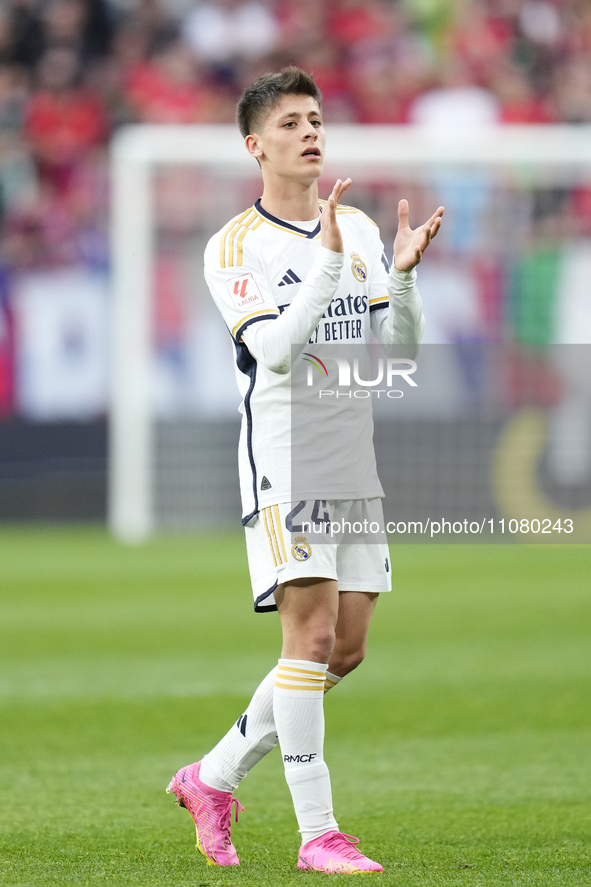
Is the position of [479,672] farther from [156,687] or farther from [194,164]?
[194,164]

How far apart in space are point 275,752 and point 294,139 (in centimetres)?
290

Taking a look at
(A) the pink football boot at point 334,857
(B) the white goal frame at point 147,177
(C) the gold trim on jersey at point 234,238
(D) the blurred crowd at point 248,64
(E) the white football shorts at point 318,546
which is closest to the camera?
(A) the pink football boot at point 334,857

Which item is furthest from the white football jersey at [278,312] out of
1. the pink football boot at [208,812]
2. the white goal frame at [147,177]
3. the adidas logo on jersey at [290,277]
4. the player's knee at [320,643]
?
the white goal frame at [147,177]

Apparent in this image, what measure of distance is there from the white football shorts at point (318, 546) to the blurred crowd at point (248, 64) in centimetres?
1010

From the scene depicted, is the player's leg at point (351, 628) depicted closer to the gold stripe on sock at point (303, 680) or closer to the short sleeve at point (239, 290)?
the gold stripe on sock at point (303, 680)

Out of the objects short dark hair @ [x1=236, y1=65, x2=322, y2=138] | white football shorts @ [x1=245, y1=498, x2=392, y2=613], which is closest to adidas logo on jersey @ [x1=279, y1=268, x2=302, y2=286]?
short dark hair @ [x1=236, y1=65, x2=322, y2=138]

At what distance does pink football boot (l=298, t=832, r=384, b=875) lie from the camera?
356cm

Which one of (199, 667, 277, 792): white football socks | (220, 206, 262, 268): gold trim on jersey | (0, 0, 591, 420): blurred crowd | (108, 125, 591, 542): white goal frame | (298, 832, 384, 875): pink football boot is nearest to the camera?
(298, 832, 384, 875): pink football boot

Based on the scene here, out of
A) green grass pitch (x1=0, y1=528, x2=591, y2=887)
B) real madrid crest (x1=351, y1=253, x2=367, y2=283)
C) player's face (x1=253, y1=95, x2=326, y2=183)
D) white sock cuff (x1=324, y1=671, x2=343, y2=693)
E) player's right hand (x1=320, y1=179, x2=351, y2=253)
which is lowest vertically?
green grass pitch (x1=0, y1=528, x2=591, y2=887)

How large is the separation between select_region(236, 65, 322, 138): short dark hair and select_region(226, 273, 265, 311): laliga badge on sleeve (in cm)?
48

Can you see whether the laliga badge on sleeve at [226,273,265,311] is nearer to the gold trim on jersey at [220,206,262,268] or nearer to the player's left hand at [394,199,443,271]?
the gold trim on jersey at [220,206,262,268]

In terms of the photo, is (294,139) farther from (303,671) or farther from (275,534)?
(303,671)

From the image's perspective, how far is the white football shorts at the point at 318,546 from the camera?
367cm

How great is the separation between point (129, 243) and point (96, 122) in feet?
8.46
